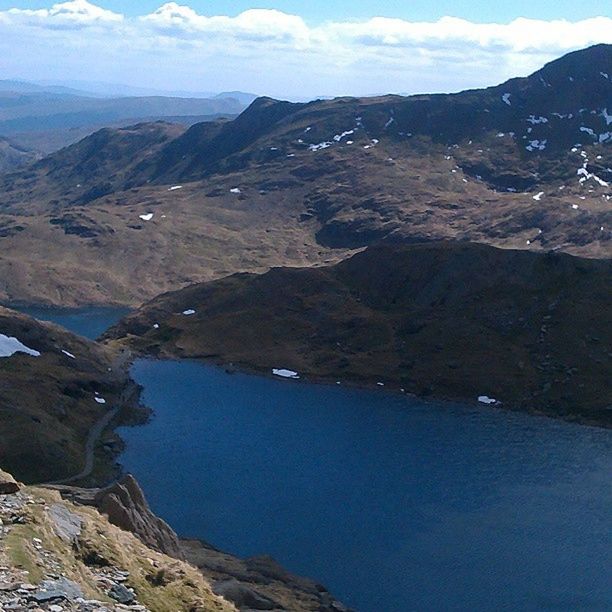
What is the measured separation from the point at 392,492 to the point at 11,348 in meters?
80.2

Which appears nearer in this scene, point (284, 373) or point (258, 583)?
point (258, 583)

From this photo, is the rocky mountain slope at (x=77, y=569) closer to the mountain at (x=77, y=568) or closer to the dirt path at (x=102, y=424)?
the mountain at (x=77, y=568)

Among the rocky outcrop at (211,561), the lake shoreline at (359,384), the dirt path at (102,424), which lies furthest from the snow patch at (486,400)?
the rocky outcrop at (211,561)

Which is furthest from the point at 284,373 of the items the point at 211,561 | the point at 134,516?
the point at 134,516

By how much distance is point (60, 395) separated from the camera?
140 m

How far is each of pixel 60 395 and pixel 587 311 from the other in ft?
330

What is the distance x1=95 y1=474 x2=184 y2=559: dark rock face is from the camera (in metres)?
50.7

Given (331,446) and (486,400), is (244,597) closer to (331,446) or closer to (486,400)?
(331,446)

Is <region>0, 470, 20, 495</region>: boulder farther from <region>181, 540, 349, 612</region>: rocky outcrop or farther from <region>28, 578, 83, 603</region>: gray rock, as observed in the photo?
<region>181, 540, 349, 612</region>: rocky outcrop

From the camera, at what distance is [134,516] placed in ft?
173

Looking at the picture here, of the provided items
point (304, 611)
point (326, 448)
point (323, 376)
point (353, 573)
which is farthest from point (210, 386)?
point (304, 611)

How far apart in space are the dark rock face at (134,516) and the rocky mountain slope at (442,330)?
101628mm

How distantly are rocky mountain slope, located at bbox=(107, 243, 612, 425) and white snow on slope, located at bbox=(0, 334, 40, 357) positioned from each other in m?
32.5

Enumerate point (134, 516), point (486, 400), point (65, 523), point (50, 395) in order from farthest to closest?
point (486, 400), point (50, 395), point (134, 516), point (65, 523)
